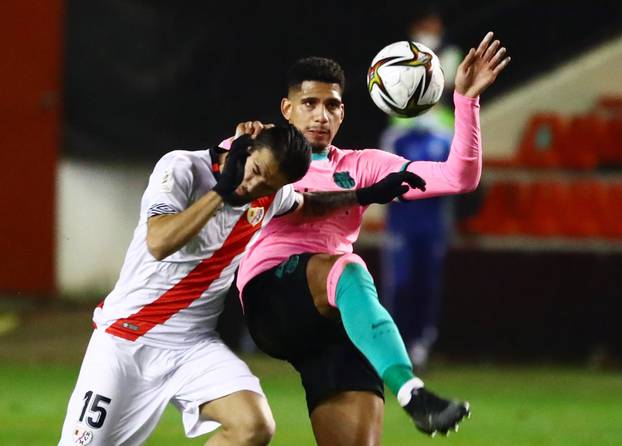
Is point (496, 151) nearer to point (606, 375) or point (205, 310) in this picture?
point (606, 375)

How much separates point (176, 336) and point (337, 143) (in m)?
6.76

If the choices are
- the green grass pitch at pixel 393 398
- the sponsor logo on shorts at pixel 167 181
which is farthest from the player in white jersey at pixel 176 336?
the green grass pitch at pixel 393 398

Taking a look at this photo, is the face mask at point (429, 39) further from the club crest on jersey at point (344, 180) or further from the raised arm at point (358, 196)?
the raised arm at point (358, 196)

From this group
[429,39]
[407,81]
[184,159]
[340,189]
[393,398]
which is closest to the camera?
[184,159]

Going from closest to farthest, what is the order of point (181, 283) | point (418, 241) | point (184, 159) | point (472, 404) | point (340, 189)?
1. point (184, 159)
2. point (181, 283)
3. point (340, 189)
4. point (472, 404)
5. point (418, 241)

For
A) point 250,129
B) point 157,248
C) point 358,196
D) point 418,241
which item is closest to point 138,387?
point 157,248

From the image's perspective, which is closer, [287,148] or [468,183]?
[287,148]

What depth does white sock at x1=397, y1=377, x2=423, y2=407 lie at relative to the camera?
453 cm

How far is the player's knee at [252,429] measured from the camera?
4.89 meters

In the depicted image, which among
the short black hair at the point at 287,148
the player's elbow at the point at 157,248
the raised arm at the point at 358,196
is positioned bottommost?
the player's elbow at the point at 157,248

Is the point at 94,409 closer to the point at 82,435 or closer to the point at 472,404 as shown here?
the point at 82,435

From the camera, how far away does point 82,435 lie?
493cm

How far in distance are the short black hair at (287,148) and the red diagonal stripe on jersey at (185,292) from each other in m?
0.48

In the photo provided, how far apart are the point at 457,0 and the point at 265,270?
7.94 m
